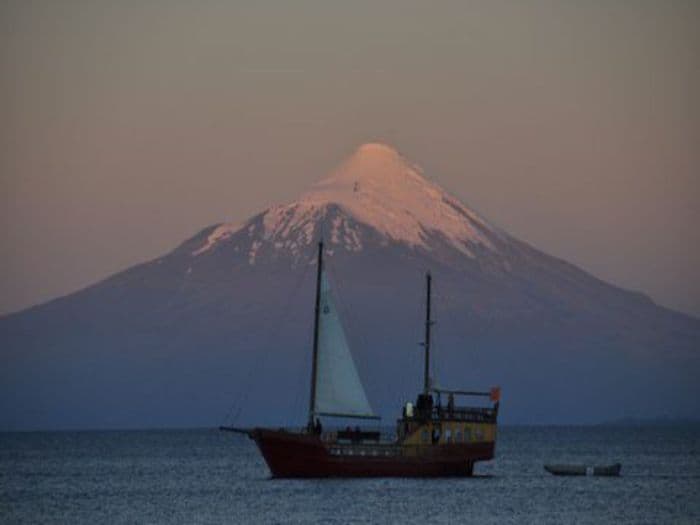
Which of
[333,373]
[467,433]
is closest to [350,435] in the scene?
[333,373]

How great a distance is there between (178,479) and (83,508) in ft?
86.4

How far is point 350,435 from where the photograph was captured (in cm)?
10431

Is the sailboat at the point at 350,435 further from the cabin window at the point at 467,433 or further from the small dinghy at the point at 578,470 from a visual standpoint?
the small dinghy at the point at 578,470

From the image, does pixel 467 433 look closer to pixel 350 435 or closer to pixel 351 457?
pixel 350 435

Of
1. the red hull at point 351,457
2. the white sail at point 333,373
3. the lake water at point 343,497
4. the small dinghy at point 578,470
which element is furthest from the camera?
the small dinghy at point 578,470

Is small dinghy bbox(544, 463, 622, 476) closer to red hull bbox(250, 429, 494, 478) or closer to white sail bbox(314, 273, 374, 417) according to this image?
red hull bbox(250, 429, 494, 478)

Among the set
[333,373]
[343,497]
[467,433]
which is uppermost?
[333,373]

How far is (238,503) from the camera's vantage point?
97.4 meters

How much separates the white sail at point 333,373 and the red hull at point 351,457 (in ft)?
6.74

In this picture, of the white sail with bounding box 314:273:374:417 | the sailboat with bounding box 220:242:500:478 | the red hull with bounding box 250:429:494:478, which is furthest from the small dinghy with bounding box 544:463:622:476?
the white sail with bounding box 314:273:374:417

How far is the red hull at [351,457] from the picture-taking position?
335 feet

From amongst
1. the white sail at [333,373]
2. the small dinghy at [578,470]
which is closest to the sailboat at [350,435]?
the white sail at [333,373]

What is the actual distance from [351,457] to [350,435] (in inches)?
62.4

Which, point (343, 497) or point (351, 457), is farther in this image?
point (351, 457)
